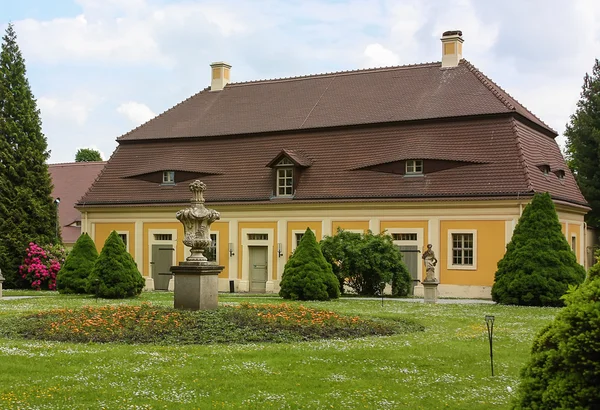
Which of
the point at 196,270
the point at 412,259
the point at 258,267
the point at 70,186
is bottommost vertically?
the point at 258,267

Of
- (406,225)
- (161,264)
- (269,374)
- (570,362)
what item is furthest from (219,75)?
(570,362)

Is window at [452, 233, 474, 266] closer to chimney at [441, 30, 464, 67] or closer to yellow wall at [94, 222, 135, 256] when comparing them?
chimney at [441, 30, 464, 67]

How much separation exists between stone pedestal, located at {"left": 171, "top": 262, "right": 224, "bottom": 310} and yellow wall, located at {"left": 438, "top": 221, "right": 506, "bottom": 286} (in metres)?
15.7

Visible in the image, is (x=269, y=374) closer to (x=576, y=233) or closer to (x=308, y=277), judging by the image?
(x=308, y=277)

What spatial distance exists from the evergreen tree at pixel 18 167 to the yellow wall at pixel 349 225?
1416 cm

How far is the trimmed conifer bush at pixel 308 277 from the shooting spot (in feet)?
86.5

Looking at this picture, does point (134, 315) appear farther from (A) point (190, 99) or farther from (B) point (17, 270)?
(A) point (190, 99)

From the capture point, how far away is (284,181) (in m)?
35.8

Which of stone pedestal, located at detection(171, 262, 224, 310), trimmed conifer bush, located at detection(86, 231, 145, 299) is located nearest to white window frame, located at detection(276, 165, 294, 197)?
trimmed conifer bush, located at detection(86, 231, 145, 299)

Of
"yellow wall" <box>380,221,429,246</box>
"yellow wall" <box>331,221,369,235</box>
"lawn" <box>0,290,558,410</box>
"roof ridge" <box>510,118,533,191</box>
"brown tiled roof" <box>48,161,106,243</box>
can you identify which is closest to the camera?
"lawn" <box>0,290,558,410</box>

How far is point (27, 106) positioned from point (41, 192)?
13.6ft

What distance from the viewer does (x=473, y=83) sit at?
3475 cm

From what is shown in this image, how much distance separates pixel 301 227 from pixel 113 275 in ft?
33.8

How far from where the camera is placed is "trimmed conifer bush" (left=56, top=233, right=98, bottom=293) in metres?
29.8
